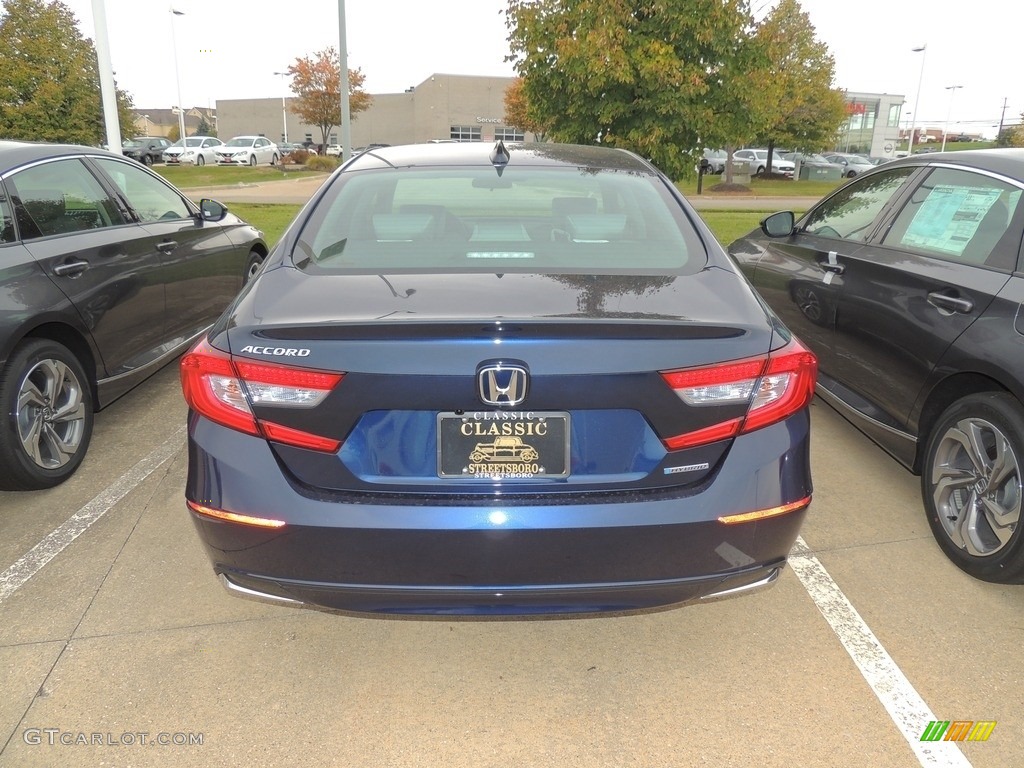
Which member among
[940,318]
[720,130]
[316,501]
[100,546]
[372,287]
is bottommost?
[100,546]

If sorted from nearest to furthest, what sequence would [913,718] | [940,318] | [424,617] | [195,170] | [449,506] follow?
[449,506], [424,617], [913,718], [940,318], [195,170]

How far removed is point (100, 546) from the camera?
3.47m

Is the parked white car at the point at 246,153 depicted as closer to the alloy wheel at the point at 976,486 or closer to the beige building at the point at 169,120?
the alloy wheel at the point at 976,486

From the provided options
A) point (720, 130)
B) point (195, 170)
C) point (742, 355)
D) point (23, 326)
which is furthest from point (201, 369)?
point (195, 170)

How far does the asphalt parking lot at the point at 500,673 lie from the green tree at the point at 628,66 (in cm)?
964

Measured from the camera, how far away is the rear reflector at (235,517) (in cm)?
216

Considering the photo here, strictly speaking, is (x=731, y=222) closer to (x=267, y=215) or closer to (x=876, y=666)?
(x=267, y=215)

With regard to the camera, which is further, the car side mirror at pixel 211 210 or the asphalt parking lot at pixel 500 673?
the car side mirror at pixel 211 210

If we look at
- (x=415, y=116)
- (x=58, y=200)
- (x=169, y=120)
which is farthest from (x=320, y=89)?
(x=169, y=120)

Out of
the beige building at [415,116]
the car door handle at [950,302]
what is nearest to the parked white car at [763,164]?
the beige building at [415,116]

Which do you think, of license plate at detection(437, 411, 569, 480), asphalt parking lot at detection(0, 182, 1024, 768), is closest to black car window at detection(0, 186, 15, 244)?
asphalt parking lot at detection(0, 182, 1024, 768)

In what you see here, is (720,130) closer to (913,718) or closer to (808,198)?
(913,718)

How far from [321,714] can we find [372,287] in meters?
1.31

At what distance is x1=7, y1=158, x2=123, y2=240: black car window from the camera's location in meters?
3.97
